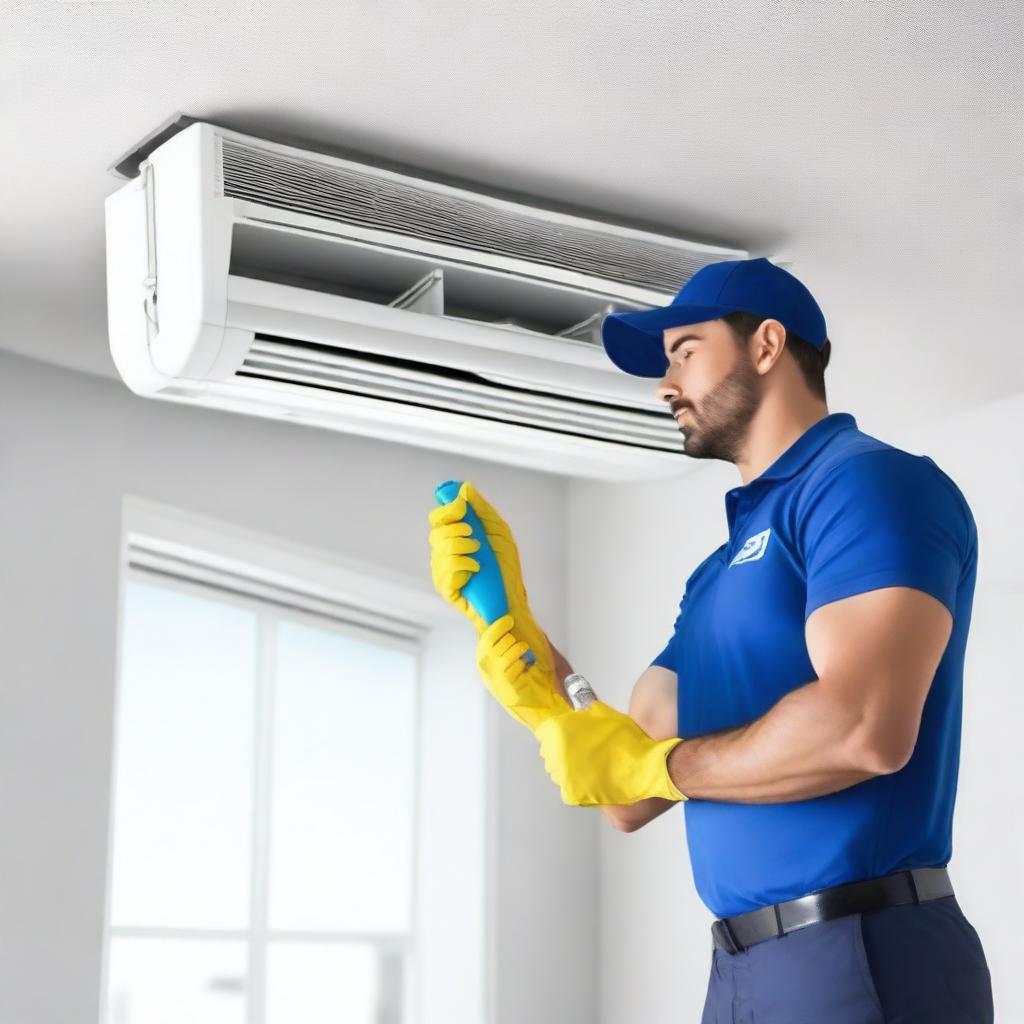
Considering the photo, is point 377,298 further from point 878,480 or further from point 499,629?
point 878,480

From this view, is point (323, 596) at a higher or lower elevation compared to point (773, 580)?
higher

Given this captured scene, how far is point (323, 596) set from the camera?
3.83m

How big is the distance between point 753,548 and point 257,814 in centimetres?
223

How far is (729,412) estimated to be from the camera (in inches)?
71.4

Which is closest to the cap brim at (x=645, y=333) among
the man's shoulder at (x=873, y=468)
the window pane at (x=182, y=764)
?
the man's shoulder at (x=873, y=468)

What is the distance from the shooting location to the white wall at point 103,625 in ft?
9.84

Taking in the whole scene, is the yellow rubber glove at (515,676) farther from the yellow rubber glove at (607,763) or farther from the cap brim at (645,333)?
the cap brim at (645,333)

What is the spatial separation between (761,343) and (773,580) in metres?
0.33

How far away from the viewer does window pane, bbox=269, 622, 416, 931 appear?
3717mm

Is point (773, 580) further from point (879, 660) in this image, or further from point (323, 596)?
point (323, 596)

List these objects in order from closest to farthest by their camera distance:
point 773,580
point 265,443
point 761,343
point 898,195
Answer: point 773,580 → point 761,343 → point 898,195 → point 265,443

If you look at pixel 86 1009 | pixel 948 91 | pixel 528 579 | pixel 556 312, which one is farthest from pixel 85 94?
pixel 528 579

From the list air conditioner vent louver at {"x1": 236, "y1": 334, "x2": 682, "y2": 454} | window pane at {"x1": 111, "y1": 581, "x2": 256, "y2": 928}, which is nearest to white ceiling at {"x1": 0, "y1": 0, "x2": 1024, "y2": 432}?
air conditioner vent louver at {"x1": 236, "y1": 334, "x2": 682, "y2": 454}

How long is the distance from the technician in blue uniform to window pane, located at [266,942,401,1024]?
2.12 m
